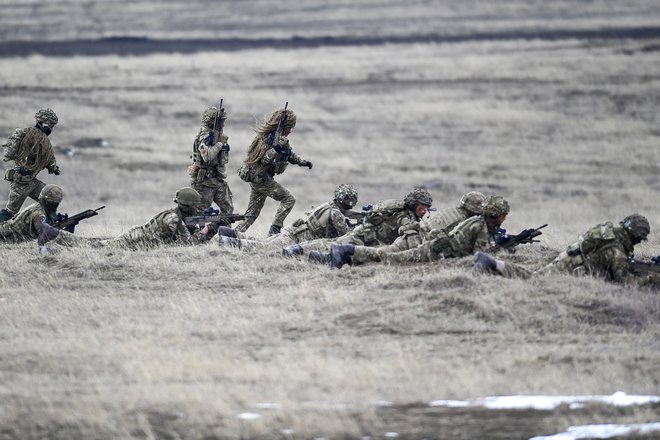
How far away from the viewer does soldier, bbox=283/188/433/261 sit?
51.9 ft

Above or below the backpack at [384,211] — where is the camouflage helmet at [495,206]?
above

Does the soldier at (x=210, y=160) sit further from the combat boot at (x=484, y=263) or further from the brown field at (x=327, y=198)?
the combat boot at (x=484, y=263)

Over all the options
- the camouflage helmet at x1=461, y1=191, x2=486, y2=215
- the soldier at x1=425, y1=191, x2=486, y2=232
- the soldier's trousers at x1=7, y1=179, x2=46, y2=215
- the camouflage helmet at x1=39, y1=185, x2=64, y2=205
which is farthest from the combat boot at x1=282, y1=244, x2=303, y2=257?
the soldier's trousers at x1=7, y1=179, x2=46, y2=215

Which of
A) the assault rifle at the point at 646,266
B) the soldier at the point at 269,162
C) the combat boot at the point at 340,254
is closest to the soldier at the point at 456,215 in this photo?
the combat boot at the point at 340,254

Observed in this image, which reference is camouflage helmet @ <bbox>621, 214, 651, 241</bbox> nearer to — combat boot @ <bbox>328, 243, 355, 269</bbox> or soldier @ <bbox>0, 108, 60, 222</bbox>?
combat boot @ <bbox>328, 243, 355, 269</bbox>

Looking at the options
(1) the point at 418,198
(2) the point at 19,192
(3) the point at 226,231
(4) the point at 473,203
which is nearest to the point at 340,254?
(1) the point at 418,198

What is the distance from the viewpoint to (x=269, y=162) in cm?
1781

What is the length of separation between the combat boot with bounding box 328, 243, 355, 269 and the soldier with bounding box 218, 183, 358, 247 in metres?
1.61

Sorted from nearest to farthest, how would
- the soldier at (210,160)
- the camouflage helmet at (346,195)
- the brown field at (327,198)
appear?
the brown field at (327,198) → the camouflage helmet at (346,195) → the soldier at (210,160)

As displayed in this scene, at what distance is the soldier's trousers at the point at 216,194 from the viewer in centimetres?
1820

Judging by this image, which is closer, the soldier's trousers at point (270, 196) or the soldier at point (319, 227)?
the soldier at point (319, 227)

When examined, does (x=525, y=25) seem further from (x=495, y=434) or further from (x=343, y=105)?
(x=495, y=434)

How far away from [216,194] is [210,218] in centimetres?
137

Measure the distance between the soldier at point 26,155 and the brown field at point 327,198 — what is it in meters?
1.20
